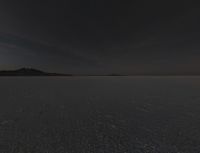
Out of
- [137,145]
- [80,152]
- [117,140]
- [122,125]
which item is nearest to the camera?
[80,152]

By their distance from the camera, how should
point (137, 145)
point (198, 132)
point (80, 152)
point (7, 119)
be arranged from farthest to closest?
point (7, 119), point (198, 132), point (137, 145), point (80, 152)

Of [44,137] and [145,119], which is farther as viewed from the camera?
[145,119]

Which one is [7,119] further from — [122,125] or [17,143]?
[122,125]

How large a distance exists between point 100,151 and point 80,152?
767 mm

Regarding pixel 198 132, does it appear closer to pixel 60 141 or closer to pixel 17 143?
pixel 60 141

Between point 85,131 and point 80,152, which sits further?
point 85,131

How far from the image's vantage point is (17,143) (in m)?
5.75

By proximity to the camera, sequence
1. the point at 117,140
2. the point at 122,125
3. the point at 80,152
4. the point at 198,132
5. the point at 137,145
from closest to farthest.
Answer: the point at 80,152
the point at 137,145
the point at 117,140
the point at 198,132
the point at 122,125

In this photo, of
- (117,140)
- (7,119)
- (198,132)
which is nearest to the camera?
(117,140)

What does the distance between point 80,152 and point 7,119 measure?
6.51 metres

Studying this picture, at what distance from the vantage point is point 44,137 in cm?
641

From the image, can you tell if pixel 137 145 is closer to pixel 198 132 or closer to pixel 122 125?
pixel 122 125

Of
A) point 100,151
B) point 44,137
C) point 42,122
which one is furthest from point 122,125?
point 42,122

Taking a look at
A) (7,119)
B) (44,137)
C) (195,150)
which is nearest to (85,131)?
(44,137)
